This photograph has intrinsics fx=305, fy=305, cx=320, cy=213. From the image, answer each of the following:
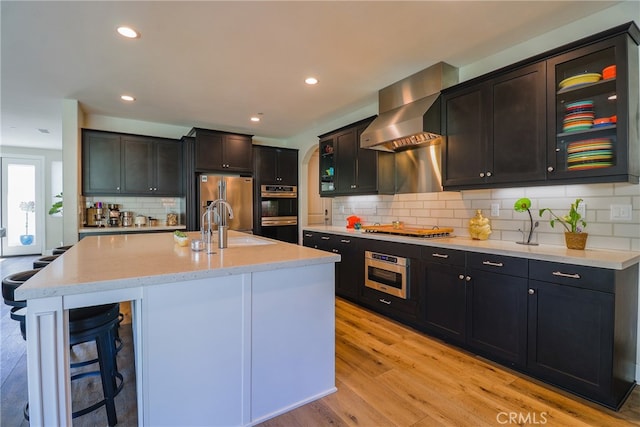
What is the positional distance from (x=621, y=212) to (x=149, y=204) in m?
5.79

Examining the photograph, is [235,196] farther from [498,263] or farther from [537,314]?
[537,314]

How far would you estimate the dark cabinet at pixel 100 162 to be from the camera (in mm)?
4395

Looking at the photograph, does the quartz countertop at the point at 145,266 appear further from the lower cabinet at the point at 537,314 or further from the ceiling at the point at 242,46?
the ceiling at the point at 242,46

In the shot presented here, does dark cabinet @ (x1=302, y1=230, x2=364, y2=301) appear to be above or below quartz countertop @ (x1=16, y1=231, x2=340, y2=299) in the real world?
below

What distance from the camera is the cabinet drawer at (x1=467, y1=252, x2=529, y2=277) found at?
7.06 ft

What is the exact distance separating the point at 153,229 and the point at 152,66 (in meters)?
2.52

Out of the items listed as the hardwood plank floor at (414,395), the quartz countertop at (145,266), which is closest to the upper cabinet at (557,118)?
the hardwood plank floor at (414,395)

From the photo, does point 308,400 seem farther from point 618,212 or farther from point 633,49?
point 633,49

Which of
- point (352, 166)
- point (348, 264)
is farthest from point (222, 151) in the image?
point (348, 264)

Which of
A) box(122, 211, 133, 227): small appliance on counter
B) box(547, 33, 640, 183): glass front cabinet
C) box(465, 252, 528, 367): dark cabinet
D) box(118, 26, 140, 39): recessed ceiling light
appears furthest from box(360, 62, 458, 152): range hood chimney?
box(122, 211, 133, 227): small appliance on counter

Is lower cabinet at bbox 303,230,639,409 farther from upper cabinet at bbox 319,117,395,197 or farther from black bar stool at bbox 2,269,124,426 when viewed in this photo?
black bar stool at bbox 2,269,124,426

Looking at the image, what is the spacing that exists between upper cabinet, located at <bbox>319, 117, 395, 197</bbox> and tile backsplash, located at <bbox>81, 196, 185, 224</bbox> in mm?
2460

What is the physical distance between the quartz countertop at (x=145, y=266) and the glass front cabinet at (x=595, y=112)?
5.93ft

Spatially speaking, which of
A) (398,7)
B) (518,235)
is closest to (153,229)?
(398,7)
